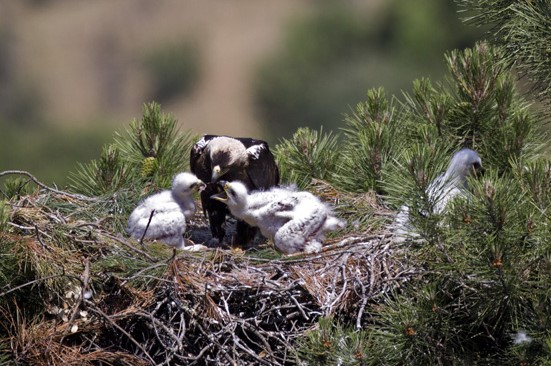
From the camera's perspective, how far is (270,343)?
16.3ft

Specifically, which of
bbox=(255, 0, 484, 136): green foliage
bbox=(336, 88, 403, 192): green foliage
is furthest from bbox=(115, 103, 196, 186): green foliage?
bbox=(255, 0, 484, 136): green foliage

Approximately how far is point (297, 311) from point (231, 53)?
30524mm

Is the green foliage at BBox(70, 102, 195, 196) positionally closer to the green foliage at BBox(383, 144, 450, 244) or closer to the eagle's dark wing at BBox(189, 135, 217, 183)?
the eagle's dark wing at BBox(189, 135, 217, 183)

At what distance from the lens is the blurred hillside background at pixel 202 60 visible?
101ft

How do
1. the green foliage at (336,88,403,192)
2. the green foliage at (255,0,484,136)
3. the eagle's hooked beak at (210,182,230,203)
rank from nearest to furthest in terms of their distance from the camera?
1. the eagle's hooked beak at (210,182,230,203)
2. the green foliage at (336,88,403,192)
3. the green foliage at (255,0,484,136)

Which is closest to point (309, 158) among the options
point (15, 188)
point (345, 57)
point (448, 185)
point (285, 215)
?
point (285, 215)

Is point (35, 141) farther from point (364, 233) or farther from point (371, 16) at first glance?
point (364, 233)

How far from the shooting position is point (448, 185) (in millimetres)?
4570

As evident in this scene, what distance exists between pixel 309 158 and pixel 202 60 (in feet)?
95.1

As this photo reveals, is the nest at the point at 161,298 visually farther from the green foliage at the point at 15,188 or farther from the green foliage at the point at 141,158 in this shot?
the green foliage at the point at 141,158

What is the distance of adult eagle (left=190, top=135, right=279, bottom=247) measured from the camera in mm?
6141

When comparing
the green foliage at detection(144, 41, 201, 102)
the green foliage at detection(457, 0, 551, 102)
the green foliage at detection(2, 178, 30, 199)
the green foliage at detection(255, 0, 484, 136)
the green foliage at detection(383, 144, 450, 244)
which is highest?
the green foliage at detection(457, 0, 551, 102)

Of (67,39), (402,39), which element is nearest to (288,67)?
(402,39)

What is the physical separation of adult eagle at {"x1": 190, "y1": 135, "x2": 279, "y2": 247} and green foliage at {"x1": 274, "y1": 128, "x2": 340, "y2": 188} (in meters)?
0.22
